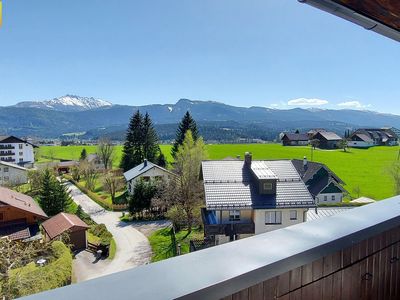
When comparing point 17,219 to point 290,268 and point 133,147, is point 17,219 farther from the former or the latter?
point 133,147

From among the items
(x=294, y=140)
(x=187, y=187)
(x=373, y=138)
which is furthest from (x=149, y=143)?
(x=373, y=138)

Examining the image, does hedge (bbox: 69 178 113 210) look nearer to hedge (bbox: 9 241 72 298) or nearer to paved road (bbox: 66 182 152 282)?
paved road (bbox: 66 182 152 282)

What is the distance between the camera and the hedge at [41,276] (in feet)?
12.7

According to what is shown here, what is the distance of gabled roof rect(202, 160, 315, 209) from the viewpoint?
949 centimetres

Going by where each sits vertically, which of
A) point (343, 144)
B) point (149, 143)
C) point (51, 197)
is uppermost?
point (149, 143)

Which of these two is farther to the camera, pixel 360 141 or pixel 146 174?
pixel 360 141

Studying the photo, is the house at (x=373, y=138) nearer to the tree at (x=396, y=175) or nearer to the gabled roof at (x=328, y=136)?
the gabled roof at (x=328, y=136)

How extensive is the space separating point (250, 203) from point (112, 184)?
507 inches

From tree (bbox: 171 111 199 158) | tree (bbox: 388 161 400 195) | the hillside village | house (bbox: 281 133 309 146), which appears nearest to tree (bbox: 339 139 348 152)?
house (bbox: 281 133 309 146)

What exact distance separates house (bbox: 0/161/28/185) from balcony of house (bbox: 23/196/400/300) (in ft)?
73.5

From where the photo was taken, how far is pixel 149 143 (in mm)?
25812

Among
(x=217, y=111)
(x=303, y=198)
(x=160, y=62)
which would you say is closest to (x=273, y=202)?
(x=303, y=198)

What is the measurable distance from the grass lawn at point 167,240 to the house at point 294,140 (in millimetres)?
28980

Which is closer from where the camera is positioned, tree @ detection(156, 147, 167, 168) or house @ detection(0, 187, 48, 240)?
house @ detection(0, 187, 48, 240)
